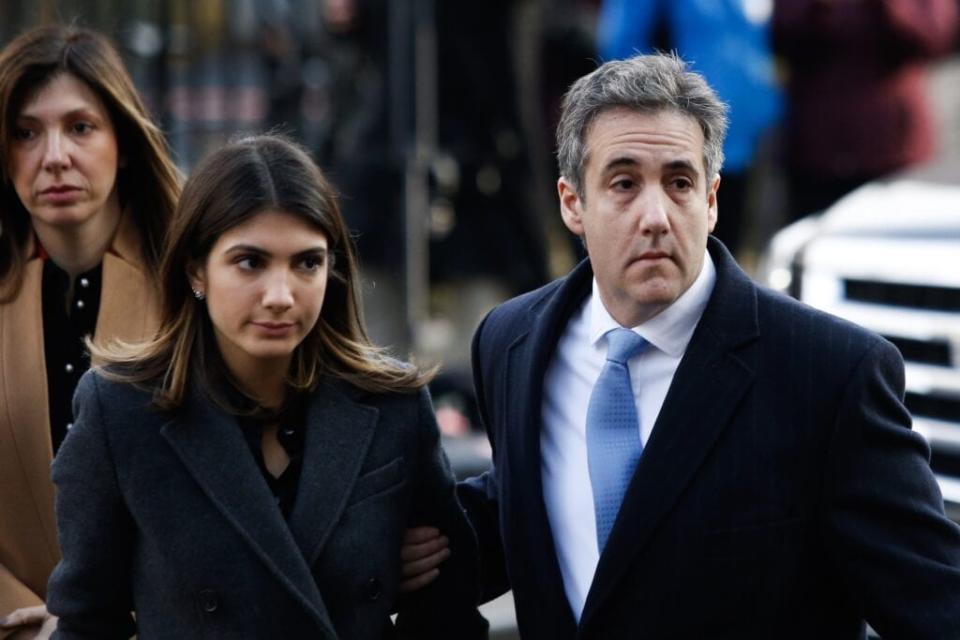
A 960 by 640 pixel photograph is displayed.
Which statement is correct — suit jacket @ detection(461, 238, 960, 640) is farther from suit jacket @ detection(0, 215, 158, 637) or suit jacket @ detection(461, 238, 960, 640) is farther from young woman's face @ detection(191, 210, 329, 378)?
suit jacket @ detection(0, 215, 158, 637)

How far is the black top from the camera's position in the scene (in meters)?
3.47

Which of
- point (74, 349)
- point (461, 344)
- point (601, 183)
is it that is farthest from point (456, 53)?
point (601, 183)

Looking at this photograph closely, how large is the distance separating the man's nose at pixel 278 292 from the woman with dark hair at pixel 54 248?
0.66 m

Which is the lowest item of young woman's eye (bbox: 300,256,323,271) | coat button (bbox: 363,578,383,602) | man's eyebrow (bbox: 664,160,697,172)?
coat button (bbox: 363,578,383,602)

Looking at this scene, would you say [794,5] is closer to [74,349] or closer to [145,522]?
[74,349]

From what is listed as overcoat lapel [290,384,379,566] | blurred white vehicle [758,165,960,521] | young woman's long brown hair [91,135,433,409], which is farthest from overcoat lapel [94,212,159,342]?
blurred white vehicle [758,165,960,521]

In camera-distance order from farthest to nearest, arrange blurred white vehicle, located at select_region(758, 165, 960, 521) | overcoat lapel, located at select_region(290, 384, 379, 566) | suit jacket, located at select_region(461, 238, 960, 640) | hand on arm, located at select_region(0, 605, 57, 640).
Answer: blurred white vehicle, located at select_region(758, 165, 960, 521) → hand on arm, located at select_region(0, 605, 57, 640) → overcoat lapel, located at select_region(290, 384, 379, 566) → suit jacket, located at select_region(461, 238, 960, 640)

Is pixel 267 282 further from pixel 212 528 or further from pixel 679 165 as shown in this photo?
pixel 679 165

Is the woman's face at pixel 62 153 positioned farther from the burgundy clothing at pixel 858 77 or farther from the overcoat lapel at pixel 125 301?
the burgundy clothing at pixel 858 77

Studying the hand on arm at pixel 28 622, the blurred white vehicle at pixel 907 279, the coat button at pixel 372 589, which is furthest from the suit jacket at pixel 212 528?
the blurred white vehicle at pixel 907 279

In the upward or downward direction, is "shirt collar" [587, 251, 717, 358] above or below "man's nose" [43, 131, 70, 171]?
below

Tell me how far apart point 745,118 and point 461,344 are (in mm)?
2435

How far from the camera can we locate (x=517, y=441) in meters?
3.51

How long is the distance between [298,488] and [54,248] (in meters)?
1.02
